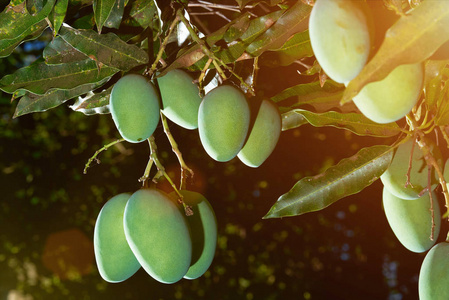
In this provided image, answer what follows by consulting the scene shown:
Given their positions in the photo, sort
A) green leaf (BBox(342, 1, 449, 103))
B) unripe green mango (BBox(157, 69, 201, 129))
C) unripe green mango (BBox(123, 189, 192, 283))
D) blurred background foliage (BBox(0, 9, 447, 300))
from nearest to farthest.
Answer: green leaf (BBox(342, 1, 449, 103)) → unripe green mango (BBox(123, 189, 192, 283)) → unripe green mango (BBox(157, 69, 201, 129)) → blurred background foliage (BBox(0, 9, 447, 300))

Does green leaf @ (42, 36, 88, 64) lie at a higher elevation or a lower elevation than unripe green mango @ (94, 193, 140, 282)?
higher

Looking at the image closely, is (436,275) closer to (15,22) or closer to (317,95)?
(317,95)

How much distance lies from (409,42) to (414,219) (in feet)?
1.76

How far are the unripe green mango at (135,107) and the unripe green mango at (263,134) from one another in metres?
0.19

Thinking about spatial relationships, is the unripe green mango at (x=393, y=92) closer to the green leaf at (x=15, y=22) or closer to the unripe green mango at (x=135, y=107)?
the unripe green mango at (x=135, y=107)

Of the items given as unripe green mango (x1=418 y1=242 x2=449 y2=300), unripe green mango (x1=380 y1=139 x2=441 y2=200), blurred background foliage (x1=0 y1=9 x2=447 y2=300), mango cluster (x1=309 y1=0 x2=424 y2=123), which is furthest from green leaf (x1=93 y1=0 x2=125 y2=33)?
blurred background foliage (x1=0 y1=9 x2=447 y2=300)

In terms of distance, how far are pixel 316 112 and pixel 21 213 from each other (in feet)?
9.32

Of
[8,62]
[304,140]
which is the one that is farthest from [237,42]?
[8,62]

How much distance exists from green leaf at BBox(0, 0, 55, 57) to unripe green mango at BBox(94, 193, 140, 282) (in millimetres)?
389

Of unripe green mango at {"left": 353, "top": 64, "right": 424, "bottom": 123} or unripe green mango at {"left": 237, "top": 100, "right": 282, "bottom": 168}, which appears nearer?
unripe green mango at {"left": 353, "top": 64, "right": 424, "bottom": 123}

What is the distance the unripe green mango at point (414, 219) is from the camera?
1070mm

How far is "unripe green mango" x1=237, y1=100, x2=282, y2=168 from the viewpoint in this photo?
1.01 m

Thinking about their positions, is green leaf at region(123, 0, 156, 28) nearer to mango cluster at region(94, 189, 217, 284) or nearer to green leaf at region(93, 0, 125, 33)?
green leaf at region(93, 0, 125, 33)

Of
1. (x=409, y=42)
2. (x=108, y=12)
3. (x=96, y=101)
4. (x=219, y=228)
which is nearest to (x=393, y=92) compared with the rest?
(x=409, y=42)
